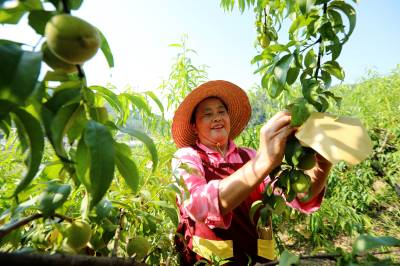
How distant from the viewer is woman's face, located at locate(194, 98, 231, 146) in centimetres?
138

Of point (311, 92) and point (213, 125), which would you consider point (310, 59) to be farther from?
point (213, 125)

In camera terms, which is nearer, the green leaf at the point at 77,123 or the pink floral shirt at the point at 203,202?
the green leaf at the point at 77,123

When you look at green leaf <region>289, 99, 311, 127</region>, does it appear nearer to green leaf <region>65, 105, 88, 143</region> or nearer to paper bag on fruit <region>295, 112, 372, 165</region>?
paper bag on fruit <region>295, 112, 372, 165</region>

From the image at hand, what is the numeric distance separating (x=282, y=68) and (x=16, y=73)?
0.55m

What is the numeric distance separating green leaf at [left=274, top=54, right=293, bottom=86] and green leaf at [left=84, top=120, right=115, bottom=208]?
0.48 m

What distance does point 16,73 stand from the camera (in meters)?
0.29

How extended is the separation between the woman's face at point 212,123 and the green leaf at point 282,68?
666mm

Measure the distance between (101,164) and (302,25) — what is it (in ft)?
1.94

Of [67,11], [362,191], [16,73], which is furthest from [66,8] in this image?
[362,191]

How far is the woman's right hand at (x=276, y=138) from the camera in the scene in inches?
31.2

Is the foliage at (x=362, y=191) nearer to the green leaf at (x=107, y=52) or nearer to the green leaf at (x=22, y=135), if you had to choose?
A: the green leaf at (x=107, y=52)

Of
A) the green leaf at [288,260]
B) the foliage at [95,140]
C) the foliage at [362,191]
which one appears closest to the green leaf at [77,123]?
the foliage at [95,140]

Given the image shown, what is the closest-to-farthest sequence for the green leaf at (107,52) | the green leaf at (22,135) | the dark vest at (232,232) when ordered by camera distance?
the green leaf at (22,135) < the green leaf at (107,52) < the dark vest at (232,232)

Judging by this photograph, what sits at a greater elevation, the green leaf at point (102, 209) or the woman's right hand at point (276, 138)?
the woman's right hand at point (276, 138)
